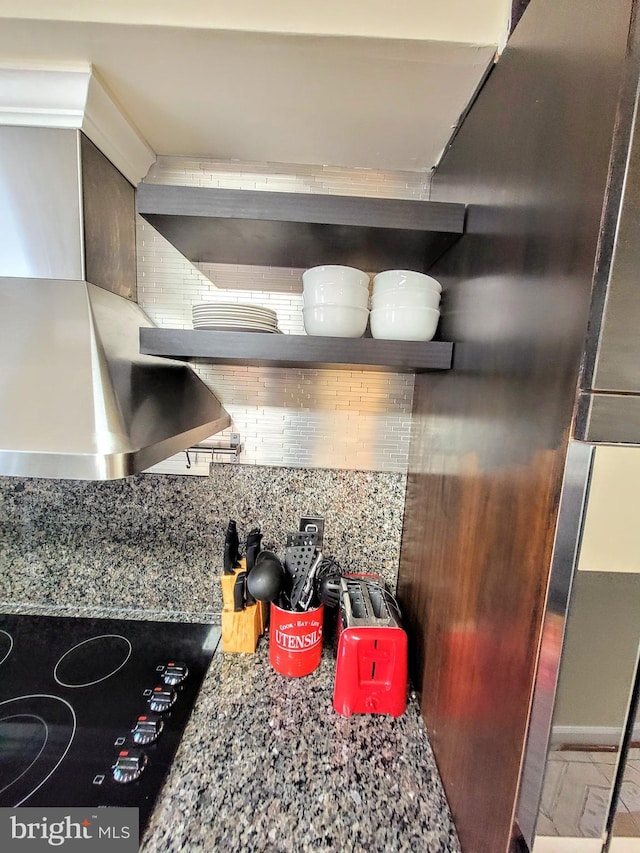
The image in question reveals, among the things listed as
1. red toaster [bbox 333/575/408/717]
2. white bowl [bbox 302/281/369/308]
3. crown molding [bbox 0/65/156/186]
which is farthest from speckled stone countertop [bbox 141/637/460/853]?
crown molding [bbox 0/65/156/186]

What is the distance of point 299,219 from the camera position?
0.61 m

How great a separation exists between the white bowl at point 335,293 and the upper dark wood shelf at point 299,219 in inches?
3.9

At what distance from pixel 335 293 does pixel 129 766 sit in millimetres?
889

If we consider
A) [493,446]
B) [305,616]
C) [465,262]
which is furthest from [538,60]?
[305,616]

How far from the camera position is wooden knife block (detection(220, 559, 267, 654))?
0.84 meters

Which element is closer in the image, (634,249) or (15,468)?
(634,249)

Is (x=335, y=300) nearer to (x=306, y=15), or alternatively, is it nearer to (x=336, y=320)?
(x=336, y=320)

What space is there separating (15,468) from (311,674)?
0.71 m

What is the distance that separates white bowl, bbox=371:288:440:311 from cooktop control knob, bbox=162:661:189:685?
34.8 inches

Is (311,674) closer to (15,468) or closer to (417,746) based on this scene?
(417,746)

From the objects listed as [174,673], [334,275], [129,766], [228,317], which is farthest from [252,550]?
[334,275]

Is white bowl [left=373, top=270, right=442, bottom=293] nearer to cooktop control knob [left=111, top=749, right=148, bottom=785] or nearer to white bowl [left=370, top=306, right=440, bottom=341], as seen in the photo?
white bowl [left=370, top=306, right=440, bottom=341]

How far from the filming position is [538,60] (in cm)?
41

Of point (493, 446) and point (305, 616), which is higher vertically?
point (493, 446)
